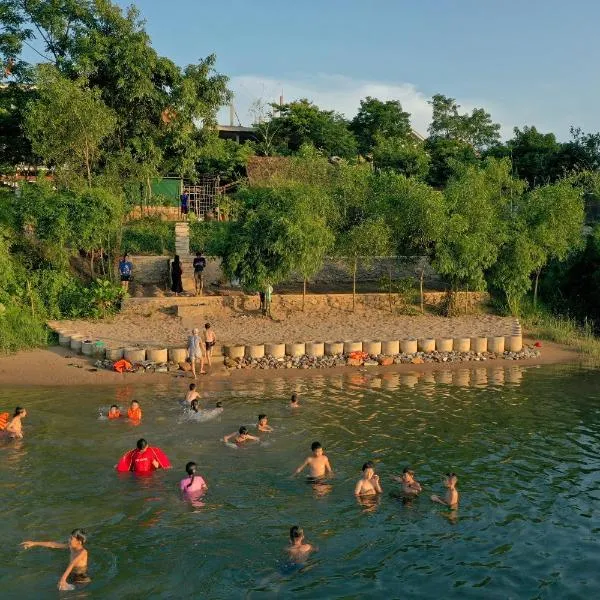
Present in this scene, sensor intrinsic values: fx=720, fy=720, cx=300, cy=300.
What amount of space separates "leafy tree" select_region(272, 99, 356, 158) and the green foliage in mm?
14912

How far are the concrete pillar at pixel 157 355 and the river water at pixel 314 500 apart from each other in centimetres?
197

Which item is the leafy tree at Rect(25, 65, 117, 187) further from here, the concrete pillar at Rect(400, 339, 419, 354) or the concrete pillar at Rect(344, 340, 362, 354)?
the concrete pillar at Rect(400, 339, 419, 354)

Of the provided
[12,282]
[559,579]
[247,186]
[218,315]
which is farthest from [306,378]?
[247,186]

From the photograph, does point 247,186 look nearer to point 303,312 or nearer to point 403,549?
Answer: point 303,312

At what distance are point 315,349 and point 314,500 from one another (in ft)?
37.7

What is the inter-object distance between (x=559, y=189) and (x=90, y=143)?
19.1m

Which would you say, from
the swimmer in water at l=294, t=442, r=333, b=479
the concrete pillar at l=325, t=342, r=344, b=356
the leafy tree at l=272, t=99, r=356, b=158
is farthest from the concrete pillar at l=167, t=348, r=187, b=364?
the leafy tree at l=272, t=99, r=356, b=158

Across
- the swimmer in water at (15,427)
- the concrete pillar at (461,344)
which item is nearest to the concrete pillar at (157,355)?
the swimmer in water at (15,427)

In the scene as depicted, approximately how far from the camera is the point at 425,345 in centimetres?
2581

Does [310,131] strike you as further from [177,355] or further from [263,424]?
[263,424]

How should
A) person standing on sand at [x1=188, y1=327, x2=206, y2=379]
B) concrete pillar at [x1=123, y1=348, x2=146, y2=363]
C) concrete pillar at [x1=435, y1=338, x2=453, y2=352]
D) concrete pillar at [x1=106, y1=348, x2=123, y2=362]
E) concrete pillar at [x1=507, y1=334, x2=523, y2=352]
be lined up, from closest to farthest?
person standing on sand at [x1=188, y1=327, x2=206, y2=379] < concrete pillar at [x1=123, y1=348, x2=146, y2=363] < concrete pillar at [x1=106, y1=348, x2=123, y2=362] < concrete pillar at [x1=435, y1=338, x2=453, y2=352] < concrete pillar at [x1=507, y1=334, x2=523, y2=352]

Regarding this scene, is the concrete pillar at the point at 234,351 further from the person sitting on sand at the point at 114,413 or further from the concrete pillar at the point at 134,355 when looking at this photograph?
the person sitting on sand at the point at 114,413

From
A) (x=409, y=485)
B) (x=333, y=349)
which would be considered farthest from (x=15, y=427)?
(x=333, y=349)

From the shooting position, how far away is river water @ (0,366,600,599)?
34.5 ft
